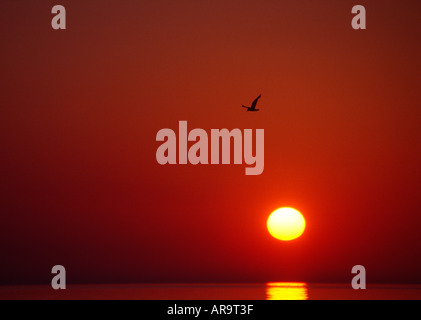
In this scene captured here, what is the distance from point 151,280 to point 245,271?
3009 millimetres

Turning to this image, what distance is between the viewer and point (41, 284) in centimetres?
2406

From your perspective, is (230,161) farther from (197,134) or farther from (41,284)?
(41,284)
